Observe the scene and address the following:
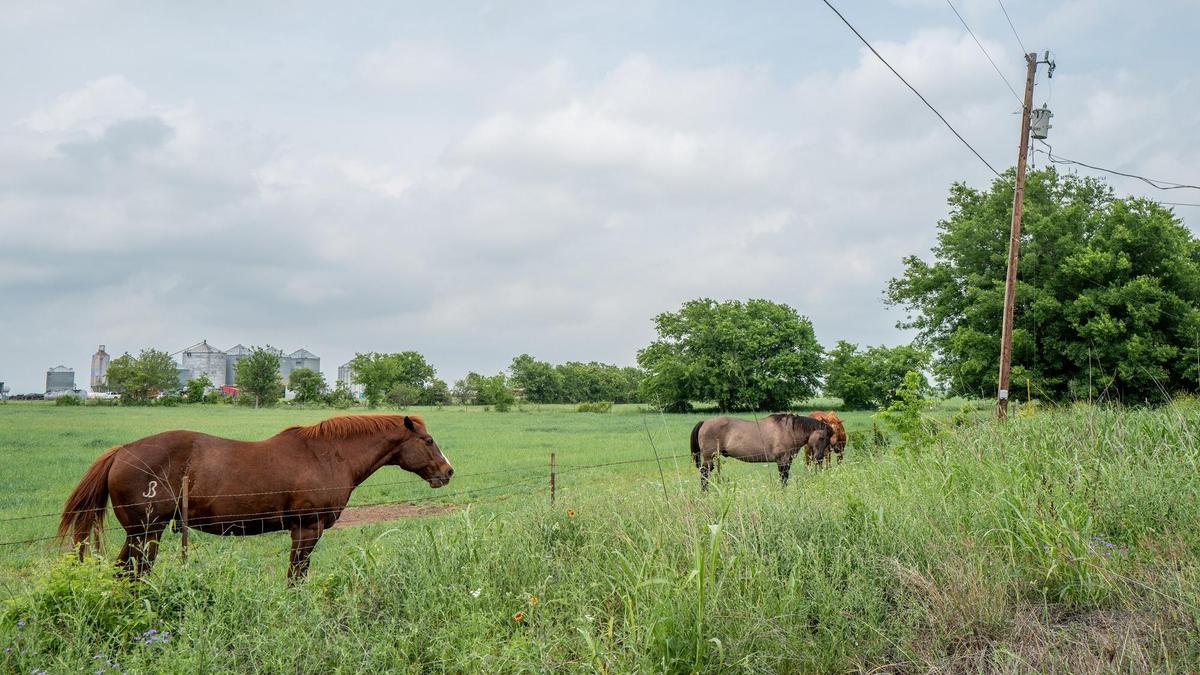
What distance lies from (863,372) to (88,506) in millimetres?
51480

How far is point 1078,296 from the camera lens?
2947 cm

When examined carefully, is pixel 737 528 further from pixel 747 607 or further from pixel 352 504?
pixel 352 504

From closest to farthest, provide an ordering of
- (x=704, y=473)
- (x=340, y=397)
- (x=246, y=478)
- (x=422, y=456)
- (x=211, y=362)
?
(x=246, y=478)
(x=422, y=456)
(x=704, y=473)
(x=340, y=397)
(x=211, y=362)

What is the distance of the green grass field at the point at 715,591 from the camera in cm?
395

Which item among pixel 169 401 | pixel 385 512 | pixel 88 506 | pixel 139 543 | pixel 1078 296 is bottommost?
pixel 385 512

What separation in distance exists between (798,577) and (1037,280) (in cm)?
3301

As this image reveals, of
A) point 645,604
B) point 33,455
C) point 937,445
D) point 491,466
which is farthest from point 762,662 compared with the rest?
point 33,455

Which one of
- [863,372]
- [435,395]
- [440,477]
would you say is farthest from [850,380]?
[440,477]

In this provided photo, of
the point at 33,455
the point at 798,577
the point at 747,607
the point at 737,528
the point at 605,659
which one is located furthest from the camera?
the point at 33,455

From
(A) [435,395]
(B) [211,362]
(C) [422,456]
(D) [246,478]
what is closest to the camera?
(D) [246,478]

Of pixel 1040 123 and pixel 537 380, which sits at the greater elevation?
pixel 1040 123

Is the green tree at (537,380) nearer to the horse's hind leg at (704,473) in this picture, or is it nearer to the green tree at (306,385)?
the green tree at (306,385)

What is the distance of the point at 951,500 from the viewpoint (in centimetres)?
648

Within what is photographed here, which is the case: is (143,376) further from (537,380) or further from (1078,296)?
(1078,296)
